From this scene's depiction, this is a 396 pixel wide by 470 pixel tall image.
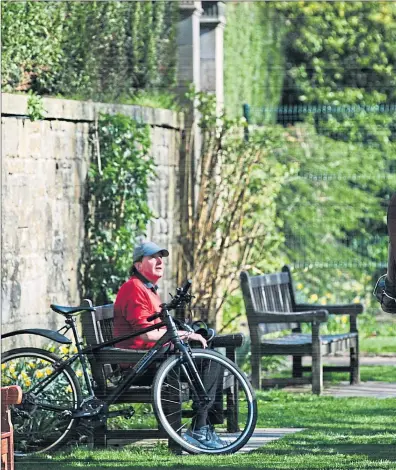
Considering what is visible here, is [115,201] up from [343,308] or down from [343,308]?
up

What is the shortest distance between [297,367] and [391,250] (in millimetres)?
3555

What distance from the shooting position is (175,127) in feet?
28.1

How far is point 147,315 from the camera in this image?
5.96m

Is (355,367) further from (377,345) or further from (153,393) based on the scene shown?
(153,393)

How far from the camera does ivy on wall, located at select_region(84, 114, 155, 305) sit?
774 centimetres

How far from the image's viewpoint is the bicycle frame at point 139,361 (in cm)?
577

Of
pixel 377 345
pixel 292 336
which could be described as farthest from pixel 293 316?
pixel 377 345

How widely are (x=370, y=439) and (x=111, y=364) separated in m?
1.14

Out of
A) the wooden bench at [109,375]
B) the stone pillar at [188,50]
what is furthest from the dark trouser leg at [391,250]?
the stone pillar at [188,50]

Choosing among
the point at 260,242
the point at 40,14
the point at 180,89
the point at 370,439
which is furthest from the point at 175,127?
the point at 370,439

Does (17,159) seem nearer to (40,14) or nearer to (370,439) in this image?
(40,14)

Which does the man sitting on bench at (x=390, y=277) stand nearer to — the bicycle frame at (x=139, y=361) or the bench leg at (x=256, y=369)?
the bicycle frame at (x=139, y=361)

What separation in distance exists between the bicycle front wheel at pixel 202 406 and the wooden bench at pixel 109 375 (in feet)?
0.15

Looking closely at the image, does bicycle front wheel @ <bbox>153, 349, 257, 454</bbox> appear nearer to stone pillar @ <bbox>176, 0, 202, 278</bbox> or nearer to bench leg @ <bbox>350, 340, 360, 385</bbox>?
bench leg @ <bbox>350, 340, 360, 385</bbox>
